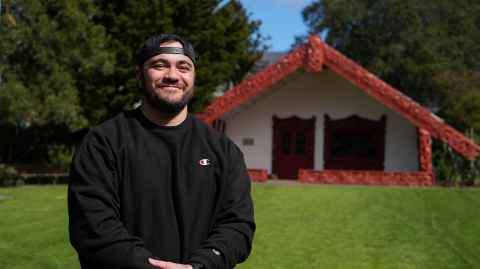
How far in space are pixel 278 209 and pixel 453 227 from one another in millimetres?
3744

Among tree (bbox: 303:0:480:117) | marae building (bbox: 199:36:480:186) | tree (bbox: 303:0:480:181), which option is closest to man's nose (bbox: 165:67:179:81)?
marae building (bbox: 199:36:480:186)

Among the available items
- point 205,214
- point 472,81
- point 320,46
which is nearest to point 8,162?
point 320,46

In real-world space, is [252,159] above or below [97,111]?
below

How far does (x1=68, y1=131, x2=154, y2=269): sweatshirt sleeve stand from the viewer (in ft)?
9.16

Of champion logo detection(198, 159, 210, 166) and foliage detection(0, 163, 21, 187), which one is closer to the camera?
champion logo detection(198, 159, 210, 166)

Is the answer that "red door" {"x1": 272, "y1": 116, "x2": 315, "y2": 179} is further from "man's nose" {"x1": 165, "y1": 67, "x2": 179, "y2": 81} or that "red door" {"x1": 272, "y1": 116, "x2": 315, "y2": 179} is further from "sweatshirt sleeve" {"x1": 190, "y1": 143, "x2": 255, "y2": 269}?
"man's nose" {"x1": 165, "y1": 67, "x2": 179, "y2": 81}

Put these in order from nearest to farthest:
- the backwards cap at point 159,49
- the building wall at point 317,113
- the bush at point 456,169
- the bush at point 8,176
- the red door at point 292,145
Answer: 1. the backwards cap at point 159,49
2. the bush at point 456,169
3. the bush at point 8,176
4. the building wall at point 317,113
5. the red door at point 292,145

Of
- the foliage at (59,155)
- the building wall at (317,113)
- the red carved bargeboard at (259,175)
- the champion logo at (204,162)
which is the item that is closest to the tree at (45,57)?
the foliage at (59,155)

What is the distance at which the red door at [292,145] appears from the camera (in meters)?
24.2

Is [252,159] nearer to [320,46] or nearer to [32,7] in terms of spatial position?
[320,46]

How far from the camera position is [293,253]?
816 centimetres

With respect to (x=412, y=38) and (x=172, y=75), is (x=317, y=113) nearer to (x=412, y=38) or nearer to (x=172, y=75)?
(x=412, y=38)

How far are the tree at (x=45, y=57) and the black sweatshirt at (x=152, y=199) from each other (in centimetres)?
1607

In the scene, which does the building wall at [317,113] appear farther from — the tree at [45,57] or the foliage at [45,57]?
the foliage at [45,57]
